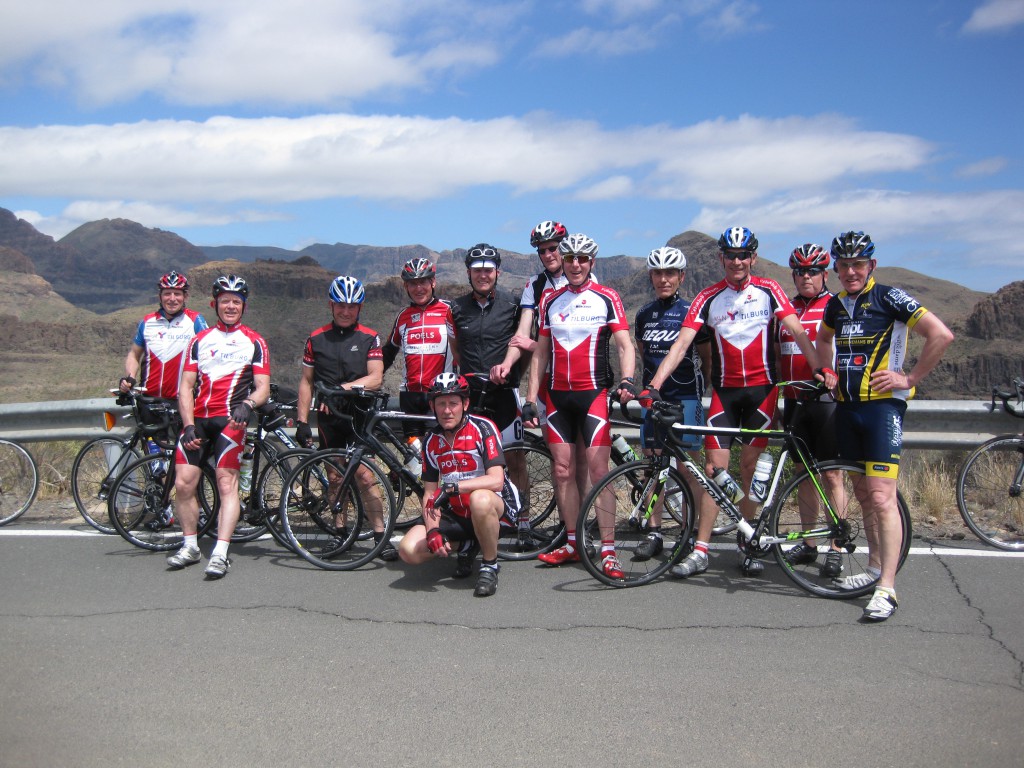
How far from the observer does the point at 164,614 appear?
5602mm

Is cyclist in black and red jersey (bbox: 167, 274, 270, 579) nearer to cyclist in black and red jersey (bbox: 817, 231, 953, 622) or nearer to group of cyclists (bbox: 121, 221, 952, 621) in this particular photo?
group of cyclists (bbox: 121, 221, 952, 621)

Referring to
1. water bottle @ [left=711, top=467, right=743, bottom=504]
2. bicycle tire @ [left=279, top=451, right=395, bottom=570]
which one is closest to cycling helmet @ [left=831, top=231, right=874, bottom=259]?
water bottle @ [left=711, top=467, right=743, bottom=504]

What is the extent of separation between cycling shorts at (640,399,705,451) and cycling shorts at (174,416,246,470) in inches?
121

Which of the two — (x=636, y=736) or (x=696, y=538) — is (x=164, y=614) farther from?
(x=696, y=538)

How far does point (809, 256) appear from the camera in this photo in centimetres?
689

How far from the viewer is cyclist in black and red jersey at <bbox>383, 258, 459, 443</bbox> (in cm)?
724

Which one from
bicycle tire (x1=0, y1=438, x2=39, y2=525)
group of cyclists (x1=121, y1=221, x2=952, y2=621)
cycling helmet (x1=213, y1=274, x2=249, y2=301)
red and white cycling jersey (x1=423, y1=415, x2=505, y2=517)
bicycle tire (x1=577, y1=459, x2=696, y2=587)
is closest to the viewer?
group of cyclists (x1=121, y1=221, x2=952, y2=621)

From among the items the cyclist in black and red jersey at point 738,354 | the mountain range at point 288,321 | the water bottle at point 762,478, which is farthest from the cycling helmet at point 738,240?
the mountain range at point 288,321

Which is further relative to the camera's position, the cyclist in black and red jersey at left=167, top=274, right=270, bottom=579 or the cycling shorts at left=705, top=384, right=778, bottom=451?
the cyclist in black and red jersey at left=167, top=274, right=270, bottom=579

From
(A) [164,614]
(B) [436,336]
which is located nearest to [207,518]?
(A) [164,614]

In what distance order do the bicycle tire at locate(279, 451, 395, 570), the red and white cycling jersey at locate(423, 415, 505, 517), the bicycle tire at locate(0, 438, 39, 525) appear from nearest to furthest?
the red and white cycling jersey at locate(423, 415, 505, 517), the bicycle tire at locate(279, 451, 395, 570), the bicycle tire at locate(0, 438, 39, 525)

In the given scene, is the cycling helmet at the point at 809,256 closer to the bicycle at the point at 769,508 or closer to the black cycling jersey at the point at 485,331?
the bicycle at the point at 769,508

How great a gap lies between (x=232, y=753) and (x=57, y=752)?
787 mm

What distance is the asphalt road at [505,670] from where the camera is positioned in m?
3.84
